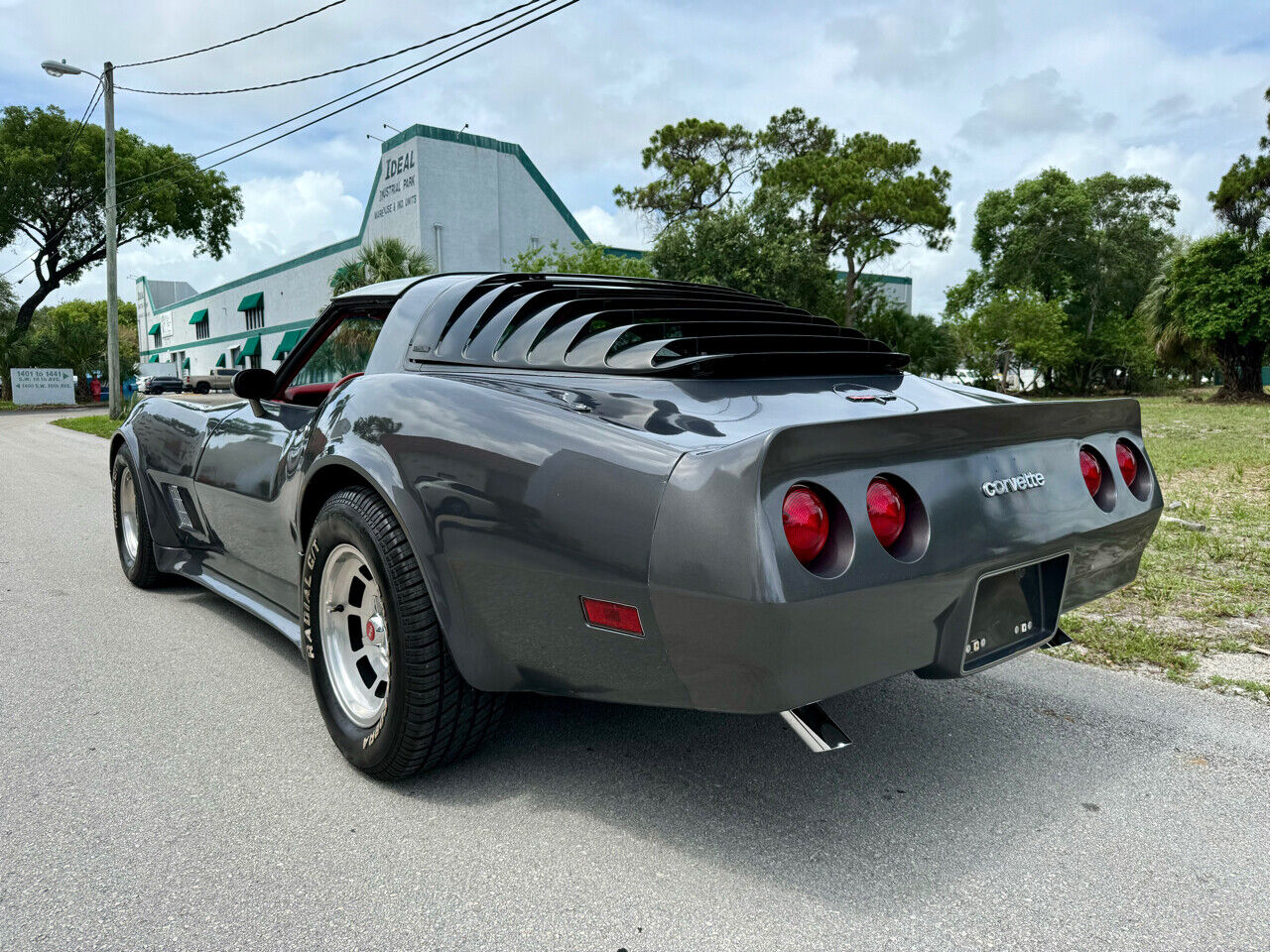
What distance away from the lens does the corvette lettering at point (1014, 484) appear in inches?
88.0

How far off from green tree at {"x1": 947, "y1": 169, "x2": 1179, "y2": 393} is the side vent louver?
47393 millimetres

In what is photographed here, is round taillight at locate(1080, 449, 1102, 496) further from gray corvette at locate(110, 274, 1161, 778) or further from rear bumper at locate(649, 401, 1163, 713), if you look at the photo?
rear bumper at locate(649, 401, 1163, 713)

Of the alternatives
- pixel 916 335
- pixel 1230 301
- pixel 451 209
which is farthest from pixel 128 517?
pixel 916 335

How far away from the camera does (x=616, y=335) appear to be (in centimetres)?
266

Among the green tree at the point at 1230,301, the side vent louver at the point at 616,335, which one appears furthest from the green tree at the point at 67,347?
the side vent louver at the point at 616,335

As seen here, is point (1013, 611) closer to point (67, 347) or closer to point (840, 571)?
point (840, 571)

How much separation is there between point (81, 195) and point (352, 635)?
147ft

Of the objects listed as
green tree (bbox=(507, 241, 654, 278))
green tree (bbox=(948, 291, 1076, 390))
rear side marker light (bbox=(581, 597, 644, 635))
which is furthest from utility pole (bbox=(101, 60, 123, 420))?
green tree (bbox=(948, 291, 1076, 390))

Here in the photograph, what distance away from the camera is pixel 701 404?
2322mm

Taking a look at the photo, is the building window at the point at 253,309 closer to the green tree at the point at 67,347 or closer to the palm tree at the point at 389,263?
the green tree at the point at 67,347

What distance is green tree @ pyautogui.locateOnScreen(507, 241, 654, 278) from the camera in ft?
84.5

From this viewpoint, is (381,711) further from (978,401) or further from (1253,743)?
(1253,743)

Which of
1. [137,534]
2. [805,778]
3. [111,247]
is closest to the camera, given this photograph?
[805,778]

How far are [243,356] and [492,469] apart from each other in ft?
154
